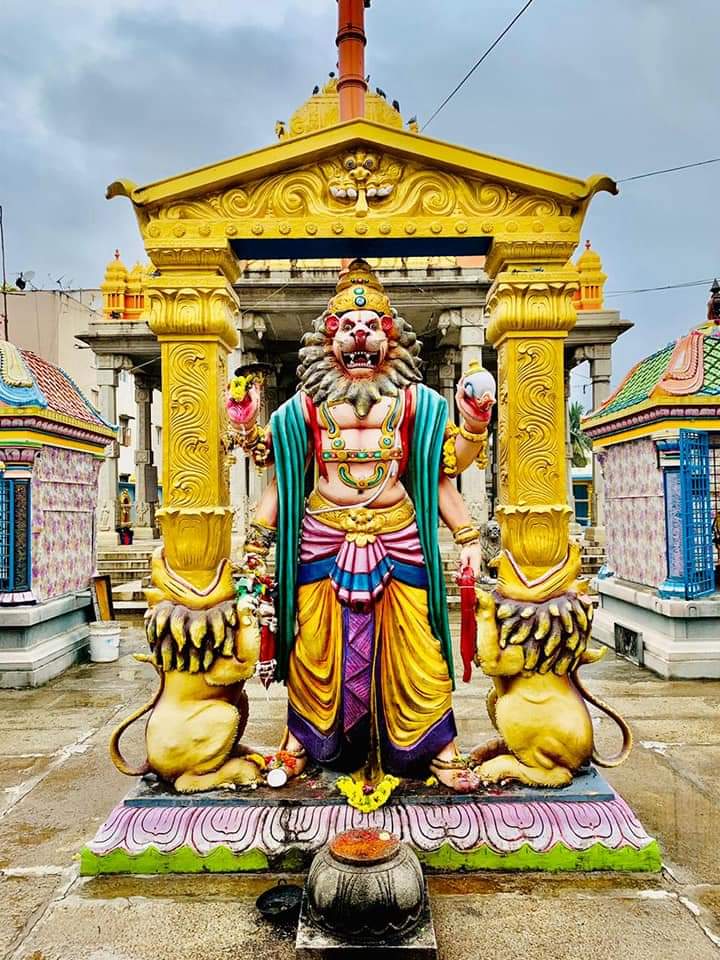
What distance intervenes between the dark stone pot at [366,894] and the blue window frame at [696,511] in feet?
19.2

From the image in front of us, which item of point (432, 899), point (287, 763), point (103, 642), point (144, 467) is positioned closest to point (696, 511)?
point (287, 763)

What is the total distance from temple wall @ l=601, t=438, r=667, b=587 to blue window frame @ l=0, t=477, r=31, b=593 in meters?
6.94

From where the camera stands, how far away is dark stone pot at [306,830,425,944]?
2682mm

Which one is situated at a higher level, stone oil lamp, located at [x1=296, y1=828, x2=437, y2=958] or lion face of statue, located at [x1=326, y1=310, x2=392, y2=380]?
lion face of statue, located at [x1=326, y1=310, x2=392, y2=380]

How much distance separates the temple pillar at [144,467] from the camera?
2052 centimetres

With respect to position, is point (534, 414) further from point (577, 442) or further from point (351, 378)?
point (577, 442)

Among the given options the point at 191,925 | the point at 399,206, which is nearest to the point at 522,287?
the point at 399,206

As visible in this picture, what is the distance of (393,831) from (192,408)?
2372 millimetres

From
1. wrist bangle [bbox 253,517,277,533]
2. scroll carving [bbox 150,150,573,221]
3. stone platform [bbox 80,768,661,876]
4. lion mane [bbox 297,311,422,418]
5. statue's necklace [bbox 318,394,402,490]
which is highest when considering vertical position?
scroll carving [bbox 150,150,573,221]

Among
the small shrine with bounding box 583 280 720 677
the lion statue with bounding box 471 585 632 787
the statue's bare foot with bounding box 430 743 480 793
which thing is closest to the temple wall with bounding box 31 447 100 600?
the statue's bare foot with bounding box 430 743 480 793

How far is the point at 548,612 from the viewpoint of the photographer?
12.1 ft

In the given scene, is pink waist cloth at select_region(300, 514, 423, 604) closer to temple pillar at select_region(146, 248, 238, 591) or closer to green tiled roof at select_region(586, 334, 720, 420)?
temple pillar at select_region(146, 248, 238, 591)

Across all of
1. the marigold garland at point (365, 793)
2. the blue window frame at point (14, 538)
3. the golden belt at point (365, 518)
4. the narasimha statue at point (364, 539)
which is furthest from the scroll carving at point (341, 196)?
the blue window frame at point (14, 538)

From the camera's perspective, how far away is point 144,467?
67.4 ft
